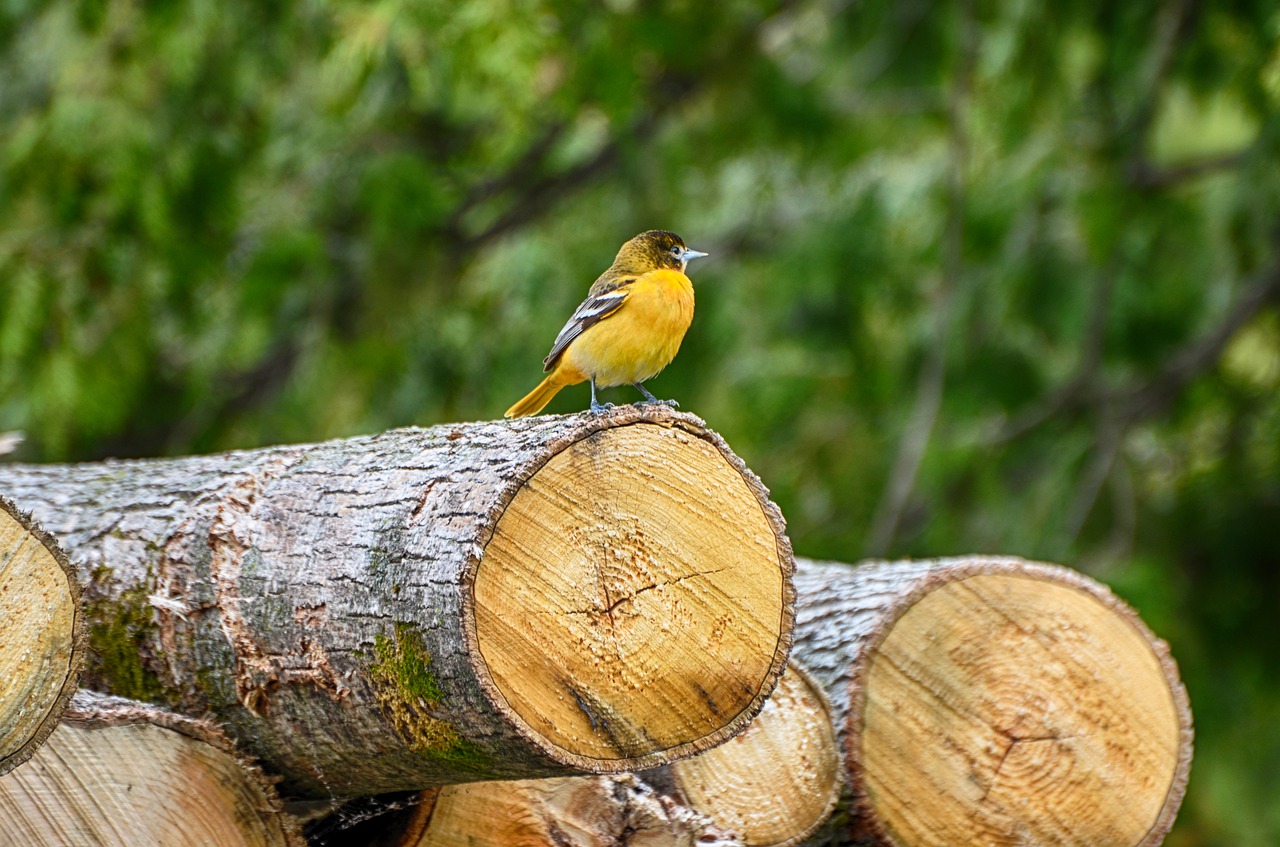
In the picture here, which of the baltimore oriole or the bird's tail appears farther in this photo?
the bird's tail

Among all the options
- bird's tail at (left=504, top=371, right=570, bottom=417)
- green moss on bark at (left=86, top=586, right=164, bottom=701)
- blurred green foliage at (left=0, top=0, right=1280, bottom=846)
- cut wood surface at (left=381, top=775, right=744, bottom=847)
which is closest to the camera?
cut wood surface at (left=381, top=775, right=744, bottom=847)

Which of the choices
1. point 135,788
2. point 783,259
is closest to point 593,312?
point 135,788

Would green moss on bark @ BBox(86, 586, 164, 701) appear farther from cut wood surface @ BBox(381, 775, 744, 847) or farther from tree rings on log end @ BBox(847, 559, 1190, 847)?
tree rings on log end @ BBox(847, 559, 1190, 847)

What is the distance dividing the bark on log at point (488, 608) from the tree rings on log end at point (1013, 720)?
2.37ft

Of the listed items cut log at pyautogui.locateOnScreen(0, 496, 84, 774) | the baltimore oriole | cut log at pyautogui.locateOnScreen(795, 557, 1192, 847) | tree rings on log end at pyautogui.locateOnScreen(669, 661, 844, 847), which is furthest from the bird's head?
cut log at pyautogui.locateOnScreen(0, 496, 84, 774)

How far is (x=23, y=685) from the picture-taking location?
2223 millimetres

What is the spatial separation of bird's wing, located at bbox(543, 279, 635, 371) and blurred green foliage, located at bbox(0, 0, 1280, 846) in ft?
4.27

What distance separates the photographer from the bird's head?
146 inches

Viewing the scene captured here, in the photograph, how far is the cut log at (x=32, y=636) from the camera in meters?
2.21

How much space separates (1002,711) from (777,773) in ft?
1.75

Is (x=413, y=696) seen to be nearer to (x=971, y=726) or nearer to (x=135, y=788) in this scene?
(x=135, y=788)

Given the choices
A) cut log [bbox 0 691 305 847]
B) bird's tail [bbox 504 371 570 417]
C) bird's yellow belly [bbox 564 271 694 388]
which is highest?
bird's yellow belly [bbox 564 271 694 388]

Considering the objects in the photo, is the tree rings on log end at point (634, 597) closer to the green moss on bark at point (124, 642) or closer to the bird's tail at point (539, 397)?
the green moss on bark at point (124, 642)

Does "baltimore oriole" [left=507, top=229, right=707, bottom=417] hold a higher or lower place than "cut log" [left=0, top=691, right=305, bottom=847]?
higher
